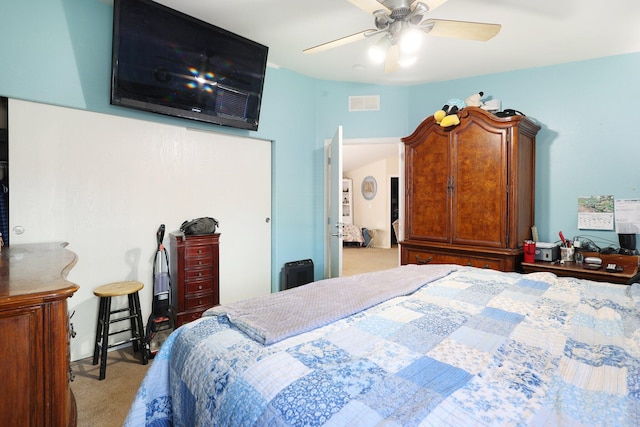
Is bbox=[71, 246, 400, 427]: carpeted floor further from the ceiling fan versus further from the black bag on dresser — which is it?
the ceiling fan

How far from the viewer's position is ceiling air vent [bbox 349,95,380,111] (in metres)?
3.97

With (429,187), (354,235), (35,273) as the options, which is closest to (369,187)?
(354,235)

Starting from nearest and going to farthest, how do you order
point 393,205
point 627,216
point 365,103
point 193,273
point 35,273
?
point 35,273 → point 193,273 → point 627,216 → point 365,103 → point 393,205

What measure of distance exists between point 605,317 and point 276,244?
9.66 ft

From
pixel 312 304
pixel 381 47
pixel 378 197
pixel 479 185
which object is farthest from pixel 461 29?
pixel 378 197

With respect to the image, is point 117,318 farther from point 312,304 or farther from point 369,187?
point 369,187

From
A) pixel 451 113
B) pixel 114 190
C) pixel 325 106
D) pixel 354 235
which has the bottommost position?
pixel 354 235

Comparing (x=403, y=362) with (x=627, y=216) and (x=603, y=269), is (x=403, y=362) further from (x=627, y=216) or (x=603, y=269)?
(x=627, y=216)

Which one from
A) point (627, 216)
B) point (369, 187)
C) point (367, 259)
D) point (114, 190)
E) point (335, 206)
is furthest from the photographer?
point (369, 187)

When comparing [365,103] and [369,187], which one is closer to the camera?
[365,103]

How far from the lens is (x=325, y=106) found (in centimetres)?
403

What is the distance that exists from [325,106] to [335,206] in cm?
130

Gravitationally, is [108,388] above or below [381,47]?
below

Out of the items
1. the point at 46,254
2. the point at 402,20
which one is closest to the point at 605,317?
the point at 402,20
